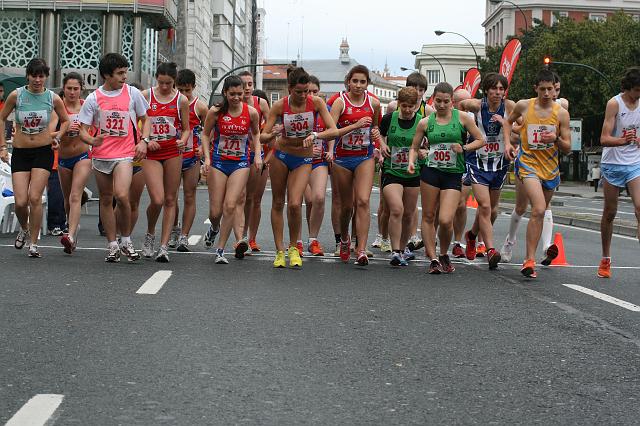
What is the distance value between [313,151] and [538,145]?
2.14m

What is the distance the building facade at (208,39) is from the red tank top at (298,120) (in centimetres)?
6021

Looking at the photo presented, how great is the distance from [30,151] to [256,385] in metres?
7.08

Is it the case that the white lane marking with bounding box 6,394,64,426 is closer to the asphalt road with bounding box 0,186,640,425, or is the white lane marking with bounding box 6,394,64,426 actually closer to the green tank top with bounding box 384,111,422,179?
the asphalt road with bounding box 0,186,640,425

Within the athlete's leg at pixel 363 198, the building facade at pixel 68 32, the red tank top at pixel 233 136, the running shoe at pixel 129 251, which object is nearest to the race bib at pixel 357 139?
the athlete's leg at pixel 363 198

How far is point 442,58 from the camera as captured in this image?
6235 inches

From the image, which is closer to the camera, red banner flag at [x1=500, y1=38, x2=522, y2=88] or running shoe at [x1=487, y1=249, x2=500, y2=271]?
running shoe at [x1=487, y1=249, x2=500, y2=271]

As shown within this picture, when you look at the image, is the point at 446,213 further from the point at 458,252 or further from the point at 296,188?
the point at 458,252

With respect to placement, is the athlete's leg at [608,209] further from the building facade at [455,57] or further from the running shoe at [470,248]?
the building facade at [455,57]

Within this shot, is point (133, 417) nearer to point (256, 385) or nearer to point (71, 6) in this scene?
point (256, 385)

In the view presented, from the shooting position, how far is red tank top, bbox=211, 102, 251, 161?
11867 millimetres

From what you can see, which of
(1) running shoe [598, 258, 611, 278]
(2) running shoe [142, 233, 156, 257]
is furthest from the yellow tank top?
(2) running shoe [142, 233, 156, 257]

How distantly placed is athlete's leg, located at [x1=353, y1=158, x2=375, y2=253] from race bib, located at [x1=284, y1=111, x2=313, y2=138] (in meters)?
0.85

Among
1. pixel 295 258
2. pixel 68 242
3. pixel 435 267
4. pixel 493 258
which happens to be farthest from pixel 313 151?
pixel 68 242

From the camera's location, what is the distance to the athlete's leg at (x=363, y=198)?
40.1ft
